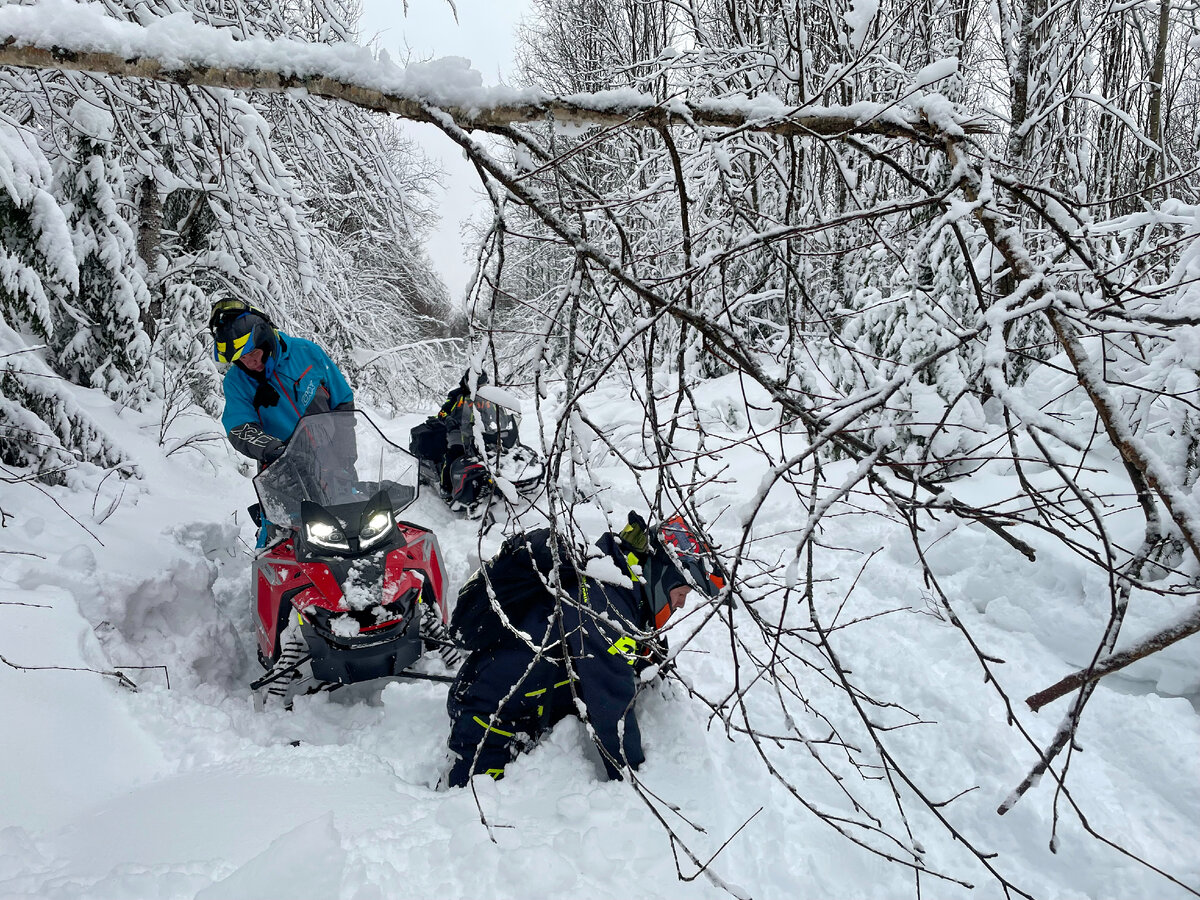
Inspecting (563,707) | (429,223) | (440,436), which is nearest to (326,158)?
(563,707)

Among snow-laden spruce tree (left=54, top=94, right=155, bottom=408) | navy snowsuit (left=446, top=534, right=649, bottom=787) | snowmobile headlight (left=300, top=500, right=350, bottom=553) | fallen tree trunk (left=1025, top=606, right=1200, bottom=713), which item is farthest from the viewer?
snow-laden spruce tree (left=54, top=94, right=155, bottom=408)

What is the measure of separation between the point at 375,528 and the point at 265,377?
1262 millimetres

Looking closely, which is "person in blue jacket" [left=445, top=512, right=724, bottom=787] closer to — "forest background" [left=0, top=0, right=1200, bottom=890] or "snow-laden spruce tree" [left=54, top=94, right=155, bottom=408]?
"forest background" [left=0, top=0, right=1200, bottom=890]

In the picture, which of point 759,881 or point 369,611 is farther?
point 369,611

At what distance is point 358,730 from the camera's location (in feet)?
10.3

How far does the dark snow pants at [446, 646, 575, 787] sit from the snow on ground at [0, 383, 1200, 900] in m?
0.09

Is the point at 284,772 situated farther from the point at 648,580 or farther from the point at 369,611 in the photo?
the point at 648,580

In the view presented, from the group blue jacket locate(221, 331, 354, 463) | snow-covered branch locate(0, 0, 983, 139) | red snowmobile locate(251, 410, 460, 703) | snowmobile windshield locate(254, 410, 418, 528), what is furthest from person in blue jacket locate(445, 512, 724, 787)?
blue jacket locate(221, 331, 354, 463)

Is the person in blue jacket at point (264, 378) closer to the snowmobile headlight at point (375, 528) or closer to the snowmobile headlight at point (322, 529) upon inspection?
the snowmobile headlight at point (322, 529)

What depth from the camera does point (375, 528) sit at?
332cm

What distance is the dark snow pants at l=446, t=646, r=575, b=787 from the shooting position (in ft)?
8.91

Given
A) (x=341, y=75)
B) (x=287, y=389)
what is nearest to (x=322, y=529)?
(x=287, y=389)

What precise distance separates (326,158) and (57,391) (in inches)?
105

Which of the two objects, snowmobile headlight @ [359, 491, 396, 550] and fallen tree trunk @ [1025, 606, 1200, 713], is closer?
fallen tree trunk @ [1025, 606, 1200, 713]
